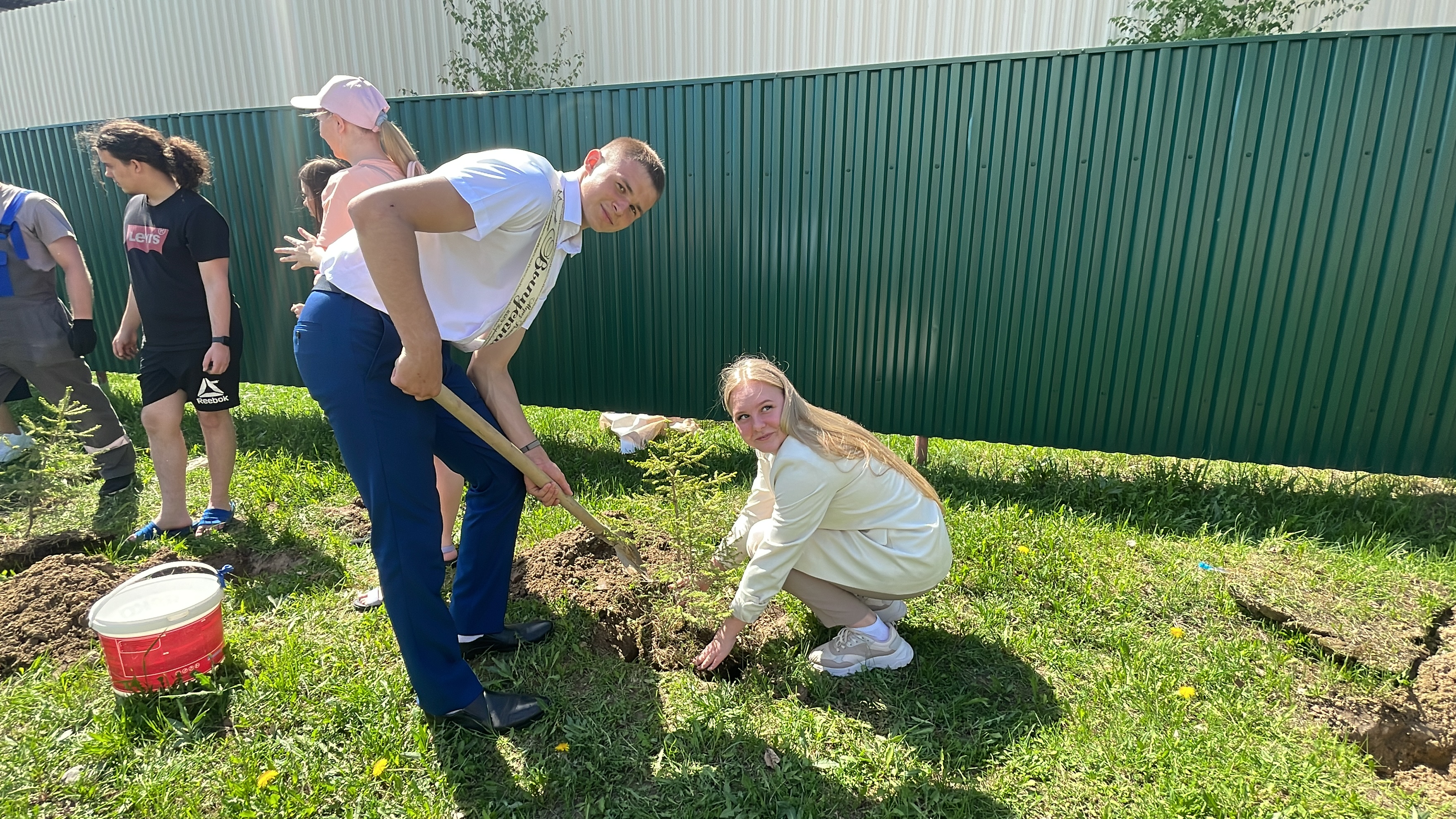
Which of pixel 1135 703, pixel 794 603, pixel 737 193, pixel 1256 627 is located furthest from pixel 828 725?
pixel 737 193

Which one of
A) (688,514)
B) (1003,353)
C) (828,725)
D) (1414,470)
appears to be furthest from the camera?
(1003,353)

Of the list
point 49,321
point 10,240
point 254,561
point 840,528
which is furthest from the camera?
point 49,321

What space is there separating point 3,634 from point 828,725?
3104mm

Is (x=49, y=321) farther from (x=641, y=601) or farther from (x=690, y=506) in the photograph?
(x=690, y=506)

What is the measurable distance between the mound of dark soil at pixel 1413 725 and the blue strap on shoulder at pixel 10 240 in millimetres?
6259

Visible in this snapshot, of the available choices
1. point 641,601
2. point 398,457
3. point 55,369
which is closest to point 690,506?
point 641,601

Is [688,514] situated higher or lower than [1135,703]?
higher

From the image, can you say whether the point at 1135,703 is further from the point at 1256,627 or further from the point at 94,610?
the point at 94,610

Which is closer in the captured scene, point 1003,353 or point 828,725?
point 828,725

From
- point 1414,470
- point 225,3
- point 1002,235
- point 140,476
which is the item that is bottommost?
point 140,476

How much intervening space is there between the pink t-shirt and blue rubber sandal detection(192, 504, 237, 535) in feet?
6.08

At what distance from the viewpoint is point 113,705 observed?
2.35 meters

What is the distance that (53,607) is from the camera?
2.81 meters

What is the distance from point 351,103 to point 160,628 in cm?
197
